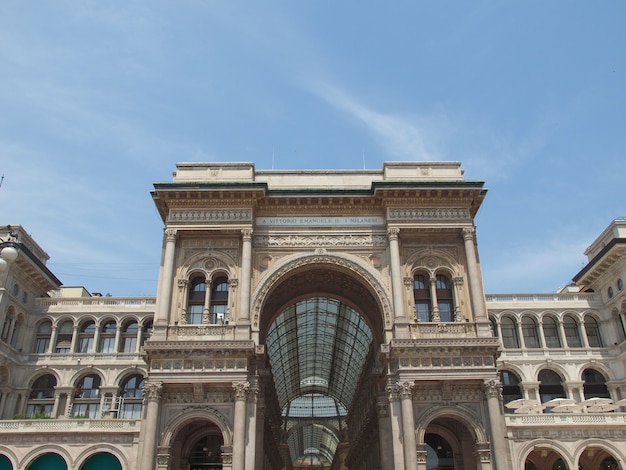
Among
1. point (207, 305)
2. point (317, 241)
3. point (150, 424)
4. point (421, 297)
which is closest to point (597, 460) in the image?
point (421, 297)

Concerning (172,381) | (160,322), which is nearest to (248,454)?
(172,381)

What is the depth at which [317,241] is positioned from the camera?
37.8m

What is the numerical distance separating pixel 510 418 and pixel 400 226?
13.7 metres

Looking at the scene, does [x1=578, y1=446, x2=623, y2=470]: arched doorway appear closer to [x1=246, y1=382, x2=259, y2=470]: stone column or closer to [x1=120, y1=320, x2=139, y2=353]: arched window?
[x1=246, y1=382, x2=259, y2=470]: stone column

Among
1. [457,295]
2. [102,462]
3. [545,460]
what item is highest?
[457,295]

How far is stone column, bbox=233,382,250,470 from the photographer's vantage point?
3077 centimetres

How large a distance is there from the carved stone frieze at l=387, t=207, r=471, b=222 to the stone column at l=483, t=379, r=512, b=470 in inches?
428

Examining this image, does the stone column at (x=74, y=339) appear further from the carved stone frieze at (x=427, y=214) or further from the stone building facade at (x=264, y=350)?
the carved stone frieze at (x=427, y=214)

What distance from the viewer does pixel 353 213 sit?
1522 inches

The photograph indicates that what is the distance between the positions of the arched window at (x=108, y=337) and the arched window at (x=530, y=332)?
1481 inches

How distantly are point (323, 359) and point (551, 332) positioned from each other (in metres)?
30.3

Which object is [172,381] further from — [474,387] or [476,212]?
[476,212]

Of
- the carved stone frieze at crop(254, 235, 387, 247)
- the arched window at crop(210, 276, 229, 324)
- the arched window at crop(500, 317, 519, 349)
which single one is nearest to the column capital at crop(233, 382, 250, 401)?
the arched window at crop(210, 276, 229, 324)

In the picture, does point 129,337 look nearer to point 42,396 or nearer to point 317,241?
point 42,396
